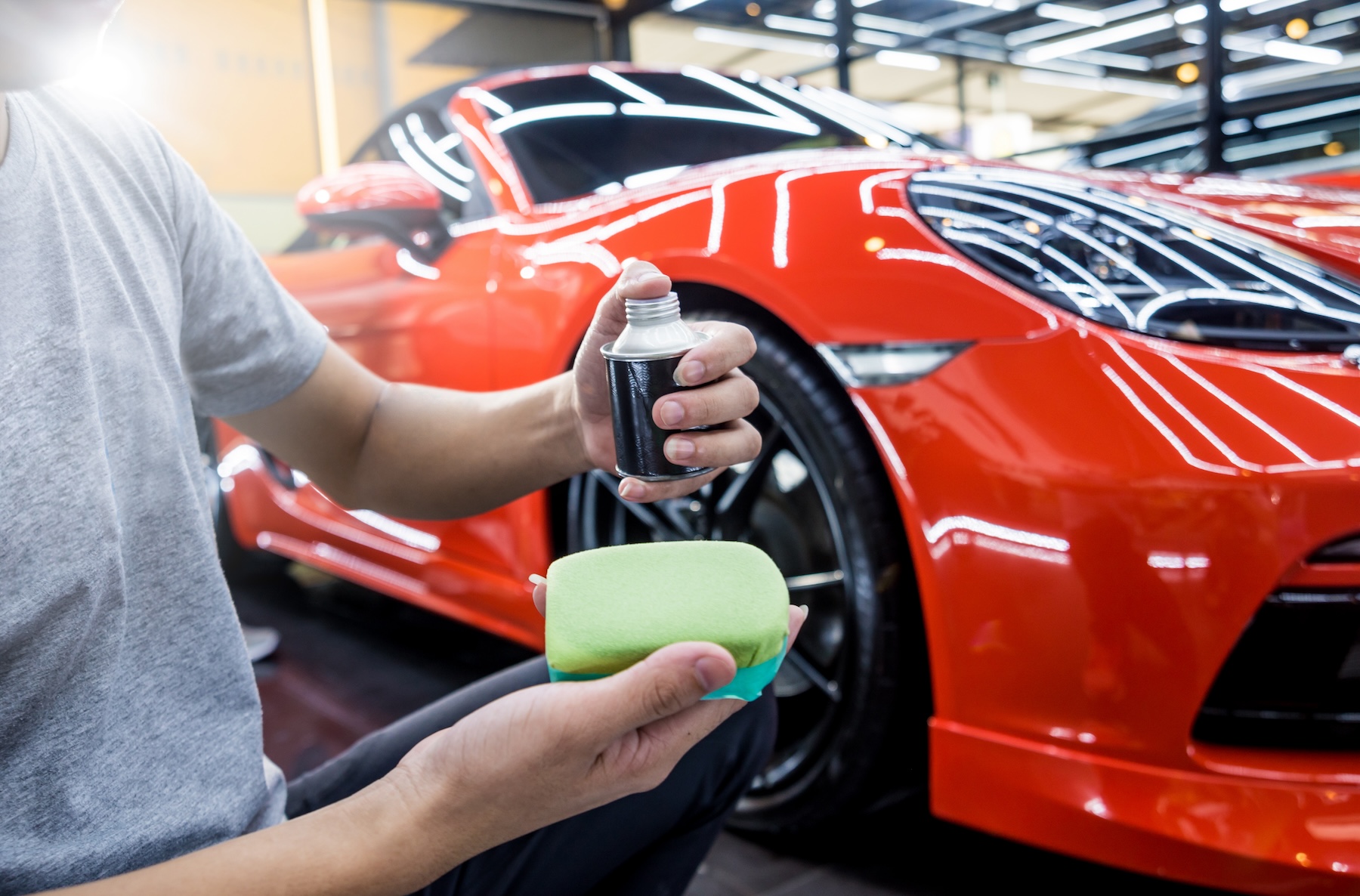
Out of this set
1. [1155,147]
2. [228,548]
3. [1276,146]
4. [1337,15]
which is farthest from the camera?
[1337,15]

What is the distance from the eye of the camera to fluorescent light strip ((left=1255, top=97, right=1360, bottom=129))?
3428mm

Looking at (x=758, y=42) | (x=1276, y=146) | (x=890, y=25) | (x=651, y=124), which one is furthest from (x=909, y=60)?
(x=651, y=124)

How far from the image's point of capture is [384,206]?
1854 millimetres

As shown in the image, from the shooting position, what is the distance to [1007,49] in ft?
20.0

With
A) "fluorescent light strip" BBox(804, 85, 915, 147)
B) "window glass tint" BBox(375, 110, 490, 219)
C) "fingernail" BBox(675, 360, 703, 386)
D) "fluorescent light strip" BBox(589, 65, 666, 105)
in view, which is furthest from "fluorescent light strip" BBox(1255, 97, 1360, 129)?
"fingernail" BBox(675, 360, 703, 386)

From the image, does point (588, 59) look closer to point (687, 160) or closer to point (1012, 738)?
point (687, 160)

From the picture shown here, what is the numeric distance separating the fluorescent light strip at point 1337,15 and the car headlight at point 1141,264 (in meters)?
4.05

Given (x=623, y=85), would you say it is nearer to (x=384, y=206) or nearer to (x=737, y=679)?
(x=384, y=206)

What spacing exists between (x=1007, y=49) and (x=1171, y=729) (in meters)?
5.89

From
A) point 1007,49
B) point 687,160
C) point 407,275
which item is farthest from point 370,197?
point 1007,49

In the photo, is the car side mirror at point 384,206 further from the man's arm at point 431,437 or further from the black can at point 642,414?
the black can at point 642,414

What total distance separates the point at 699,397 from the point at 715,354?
0.10 ft

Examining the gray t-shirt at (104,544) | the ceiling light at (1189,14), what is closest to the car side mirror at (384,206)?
the gray t-shirt at (104,544)

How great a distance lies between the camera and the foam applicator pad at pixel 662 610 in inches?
22.5
